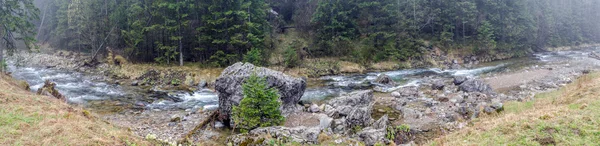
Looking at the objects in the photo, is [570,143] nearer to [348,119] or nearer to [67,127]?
[348,119]

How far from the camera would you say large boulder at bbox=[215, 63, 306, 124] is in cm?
1583

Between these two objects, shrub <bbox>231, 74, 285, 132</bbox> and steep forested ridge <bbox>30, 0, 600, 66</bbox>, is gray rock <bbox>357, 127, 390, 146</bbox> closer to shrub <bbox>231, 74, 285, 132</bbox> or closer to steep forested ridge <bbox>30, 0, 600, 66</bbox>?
shrub <bbox>231, 74, 285, 132</bbox>

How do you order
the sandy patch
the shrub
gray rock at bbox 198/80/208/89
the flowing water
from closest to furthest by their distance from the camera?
the shrub → the flowing water → the sandy patch → gray rock at bbox 198/80/208/89

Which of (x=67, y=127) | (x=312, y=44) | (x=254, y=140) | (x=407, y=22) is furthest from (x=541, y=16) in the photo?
(x=67, y=127)

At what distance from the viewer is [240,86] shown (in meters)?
15.8

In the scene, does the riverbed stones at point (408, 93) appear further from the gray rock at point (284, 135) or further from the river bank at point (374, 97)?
the gray rock at point (284, 135)

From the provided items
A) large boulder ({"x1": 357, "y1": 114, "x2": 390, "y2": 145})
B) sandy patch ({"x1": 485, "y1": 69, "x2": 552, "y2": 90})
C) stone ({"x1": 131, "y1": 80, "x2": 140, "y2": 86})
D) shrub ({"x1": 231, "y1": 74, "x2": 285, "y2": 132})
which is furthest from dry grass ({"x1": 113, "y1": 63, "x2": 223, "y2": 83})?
sandy patch ({"x1": 485, "y1": 69, "x2": 552, "y2": 90})

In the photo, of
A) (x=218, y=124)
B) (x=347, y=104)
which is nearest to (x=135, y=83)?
(x=218, y=124)

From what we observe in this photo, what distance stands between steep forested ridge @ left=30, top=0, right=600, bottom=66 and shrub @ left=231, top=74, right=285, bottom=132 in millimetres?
18046

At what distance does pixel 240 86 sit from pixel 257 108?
2.39 metres

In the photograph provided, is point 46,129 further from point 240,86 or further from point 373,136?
point 373,136

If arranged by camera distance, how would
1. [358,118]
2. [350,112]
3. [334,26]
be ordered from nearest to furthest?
[358,118]
[350,112]
[334,26]

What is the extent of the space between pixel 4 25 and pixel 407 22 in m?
39.4

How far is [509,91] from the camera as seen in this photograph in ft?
76.7
